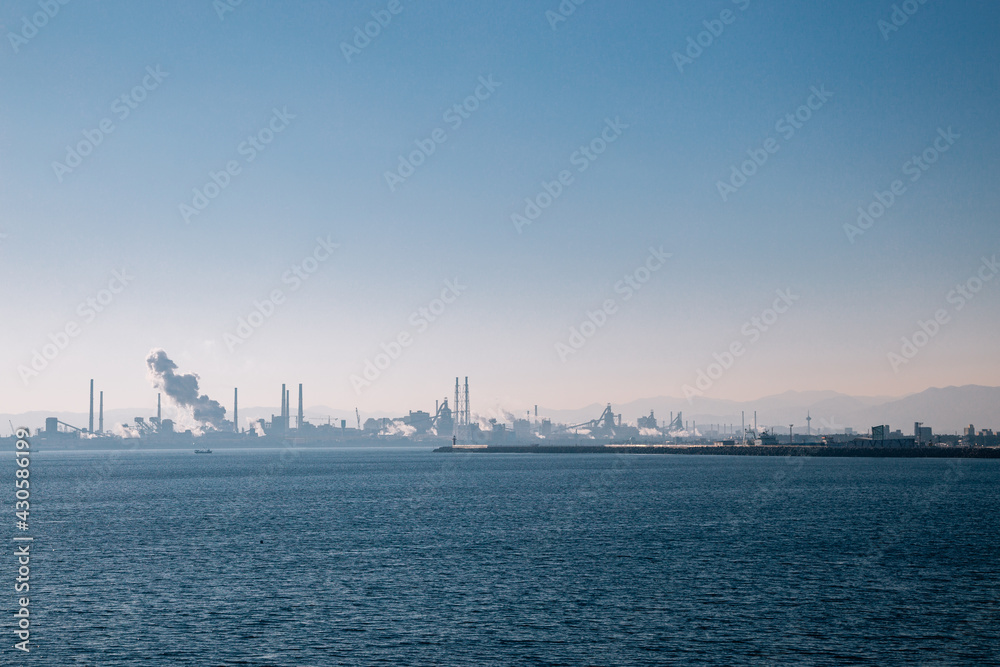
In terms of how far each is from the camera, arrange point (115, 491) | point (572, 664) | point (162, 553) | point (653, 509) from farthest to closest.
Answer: point (115, 491), point (653, 509), point (162, 553), point (572, 664)

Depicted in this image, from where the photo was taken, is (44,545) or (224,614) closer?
(224,614)

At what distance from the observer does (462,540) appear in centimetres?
7012

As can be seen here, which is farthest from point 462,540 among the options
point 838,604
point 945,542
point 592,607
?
point 945,542

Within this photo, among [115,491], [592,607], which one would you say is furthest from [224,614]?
[115,491]

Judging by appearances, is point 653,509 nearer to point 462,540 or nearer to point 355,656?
point 462,540

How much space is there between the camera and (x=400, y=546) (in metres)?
66.7

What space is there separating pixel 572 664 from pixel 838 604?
18.0 metres

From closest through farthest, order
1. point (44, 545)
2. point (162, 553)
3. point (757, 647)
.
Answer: point (757, 647) → point (162, 553) → point (44, 545)

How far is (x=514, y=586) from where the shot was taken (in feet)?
163

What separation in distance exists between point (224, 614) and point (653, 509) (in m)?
62.9

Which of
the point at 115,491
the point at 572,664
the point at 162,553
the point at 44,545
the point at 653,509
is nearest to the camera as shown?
the point at 572,664

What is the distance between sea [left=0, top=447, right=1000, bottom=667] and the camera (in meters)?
36.1

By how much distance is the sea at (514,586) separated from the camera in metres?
36.1

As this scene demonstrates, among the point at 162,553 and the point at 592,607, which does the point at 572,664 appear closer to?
the point at 592,607
